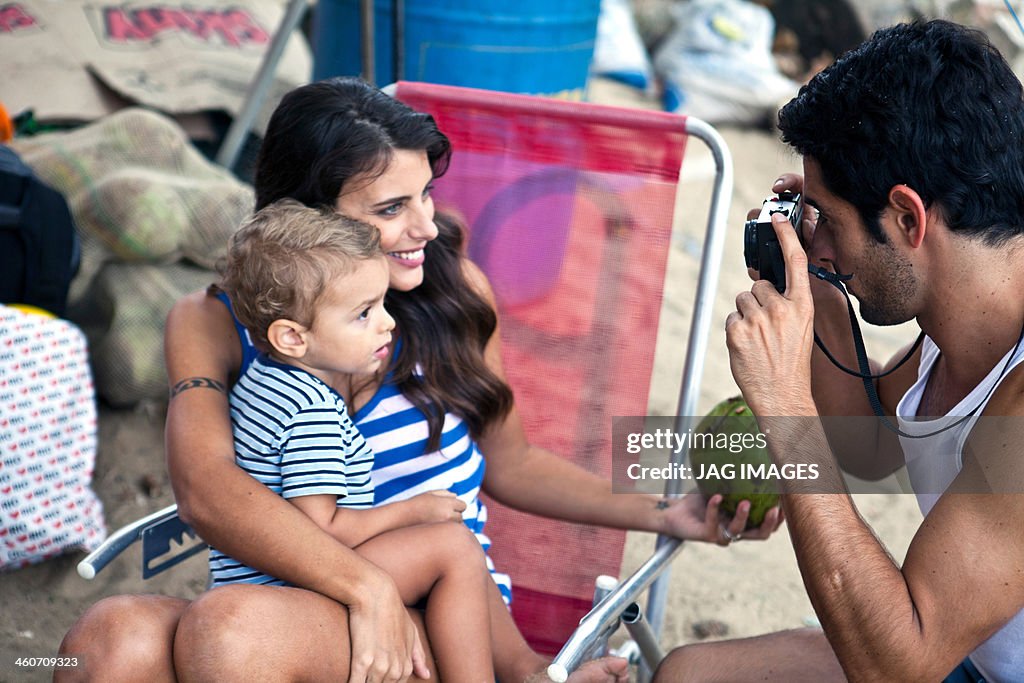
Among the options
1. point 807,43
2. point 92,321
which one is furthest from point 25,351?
point 807,43

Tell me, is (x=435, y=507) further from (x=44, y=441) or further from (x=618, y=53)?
(x=618, y=53)

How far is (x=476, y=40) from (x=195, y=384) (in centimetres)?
234

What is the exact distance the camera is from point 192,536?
2.10m

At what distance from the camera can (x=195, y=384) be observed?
6.16ft

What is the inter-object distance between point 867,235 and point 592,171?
89 cm

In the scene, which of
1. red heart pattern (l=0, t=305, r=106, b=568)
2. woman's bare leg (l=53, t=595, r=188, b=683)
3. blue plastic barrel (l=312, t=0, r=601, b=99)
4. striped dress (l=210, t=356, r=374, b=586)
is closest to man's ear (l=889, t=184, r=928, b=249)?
striped dress (l=210, t=356, r=374, b=586)

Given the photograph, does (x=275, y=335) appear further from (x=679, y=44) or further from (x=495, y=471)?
(x=679, y=44)

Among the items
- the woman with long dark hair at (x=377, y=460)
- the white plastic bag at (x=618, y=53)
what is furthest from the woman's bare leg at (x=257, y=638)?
the white plastic bag at (x=618, y=53)

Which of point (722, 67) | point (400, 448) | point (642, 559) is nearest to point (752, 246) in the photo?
point (400, 448)

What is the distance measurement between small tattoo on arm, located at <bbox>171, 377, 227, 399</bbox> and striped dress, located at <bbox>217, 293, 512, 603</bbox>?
0.10 meters

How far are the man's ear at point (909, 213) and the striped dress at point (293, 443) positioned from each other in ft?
3.11

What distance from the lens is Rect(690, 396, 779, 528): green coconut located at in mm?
2012

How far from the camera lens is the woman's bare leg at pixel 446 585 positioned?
1.75m

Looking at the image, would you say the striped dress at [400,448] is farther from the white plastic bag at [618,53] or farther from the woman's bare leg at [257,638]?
the white plastic bag at [618,53]
